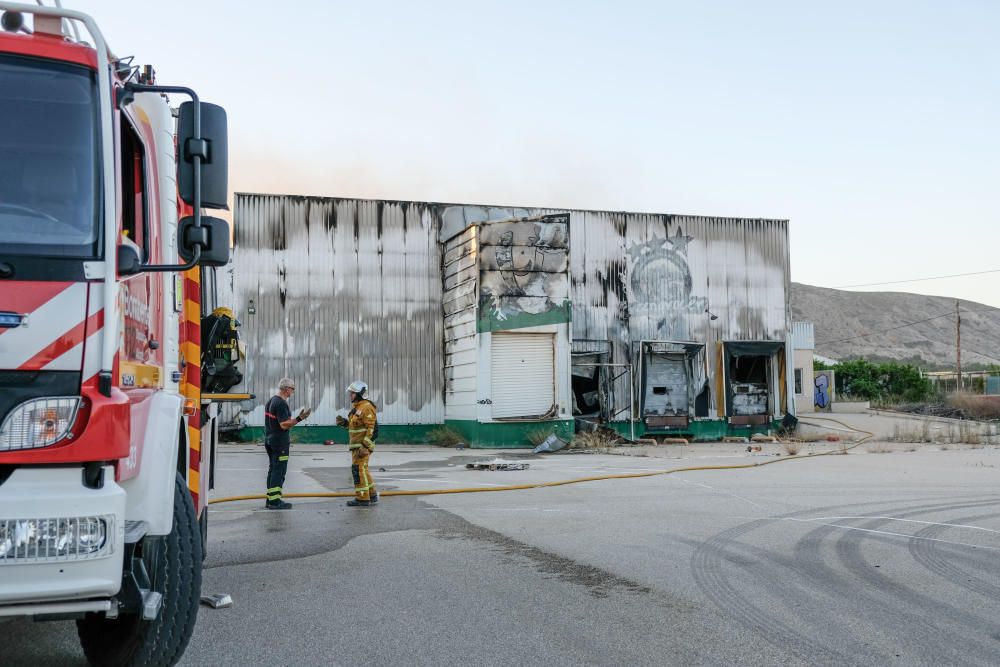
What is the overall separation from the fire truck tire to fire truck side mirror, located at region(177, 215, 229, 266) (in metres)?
1.32

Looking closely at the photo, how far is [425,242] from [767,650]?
2426cm

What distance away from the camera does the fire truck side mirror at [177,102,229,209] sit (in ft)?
14.2

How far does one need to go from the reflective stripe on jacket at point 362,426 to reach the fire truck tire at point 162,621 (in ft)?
23.7

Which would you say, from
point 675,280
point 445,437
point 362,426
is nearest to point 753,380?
point 675,280

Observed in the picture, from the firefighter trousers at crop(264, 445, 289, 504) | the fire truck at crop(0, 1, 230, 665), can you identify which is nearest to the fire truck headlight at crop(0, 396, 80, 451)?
the fire truck at crop(0, 1, 230, 665)

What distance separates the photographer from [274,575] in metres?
7.32

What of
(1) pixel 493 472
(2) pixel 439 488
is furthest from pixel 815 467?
(2) pixel 439 488

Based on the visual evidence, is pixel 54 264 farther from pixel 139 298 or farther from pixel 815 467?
pixel 815 467

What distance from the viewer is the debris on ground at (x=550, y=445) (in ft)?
78.3

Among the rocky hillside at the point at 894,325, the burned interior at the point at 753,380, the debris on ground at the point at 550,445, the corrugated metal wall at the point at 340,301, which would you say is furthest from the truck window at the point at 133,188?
the rocky hillside at the point at 894,325

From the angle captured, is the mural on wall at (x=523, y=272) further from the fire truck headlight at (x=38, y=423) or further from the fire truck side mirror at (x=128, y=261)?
the fire truck headlight at (x=38, y=423)

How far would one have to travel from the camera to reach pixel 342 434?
89.9ft

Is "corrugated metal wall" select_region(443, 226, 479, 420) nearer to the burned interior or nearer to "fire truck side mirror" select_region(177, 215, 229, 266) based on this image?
the burned interior

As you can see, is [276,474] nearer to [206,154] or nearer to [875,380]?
[206,154]
